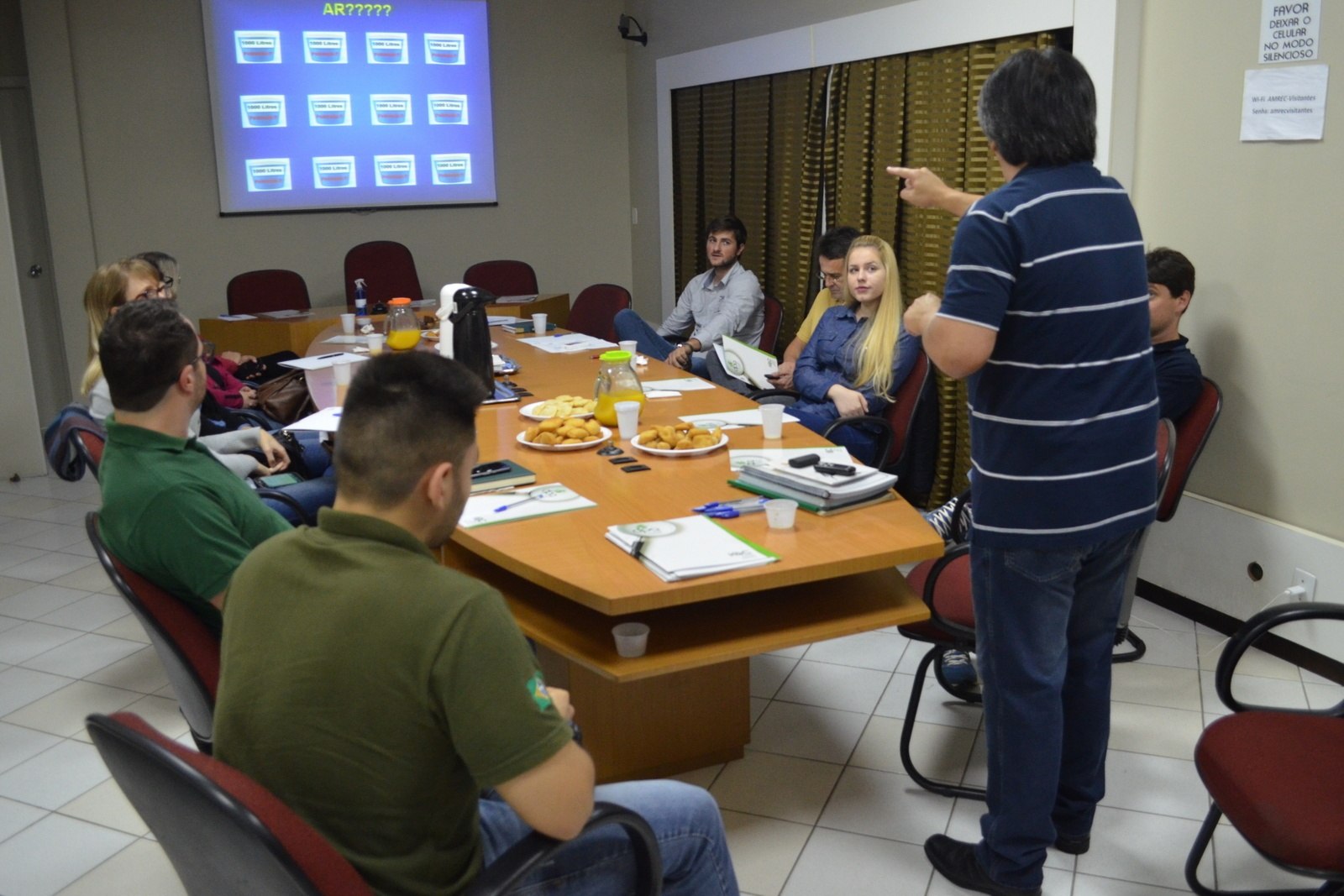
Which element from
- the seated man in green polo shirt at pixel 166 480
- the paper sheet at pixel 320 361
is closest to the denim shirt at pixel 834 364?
the paper sheet at pixel 320 361

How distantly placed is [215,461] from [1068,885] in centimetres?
192

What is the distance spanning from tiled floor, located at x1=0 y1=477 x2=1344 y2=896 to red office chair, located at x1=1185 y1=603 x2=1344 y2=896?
349mm

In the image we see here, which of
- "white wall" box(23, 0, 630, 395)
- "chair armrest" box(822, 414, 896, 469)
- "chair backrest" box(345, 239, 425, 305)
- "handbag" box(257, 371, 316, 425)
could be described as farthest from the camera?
"chair backrest" box(345, 239, 425, 305)

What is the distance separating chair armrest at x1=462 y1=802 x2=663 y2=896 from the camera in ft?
4.45

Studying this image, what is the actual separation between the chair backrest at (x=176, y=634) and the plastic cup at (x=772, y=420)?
1.53m

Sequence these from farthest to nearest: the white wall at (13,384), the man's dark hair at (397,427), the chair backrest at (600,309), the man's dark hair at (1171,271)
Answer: the chair backrest at (600,309) → the white wall at (13,384) → the man's dark hair at (1171,271) → the man's dark hair at (397,427)

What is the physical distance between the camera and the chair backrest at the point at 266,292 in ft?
21.7

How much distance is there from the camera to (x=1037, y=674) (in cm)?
208

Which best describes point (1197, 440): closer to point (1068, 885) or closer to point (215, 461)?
point (1068, 885)

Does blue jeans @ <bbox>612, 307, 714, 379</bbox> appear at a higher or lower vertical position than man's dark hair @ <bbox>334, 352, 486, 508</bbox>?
lower

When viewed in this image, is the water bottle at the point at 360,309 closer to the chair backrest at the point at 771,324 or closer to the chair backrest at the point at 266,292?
the chair backrest at the point at 266,292

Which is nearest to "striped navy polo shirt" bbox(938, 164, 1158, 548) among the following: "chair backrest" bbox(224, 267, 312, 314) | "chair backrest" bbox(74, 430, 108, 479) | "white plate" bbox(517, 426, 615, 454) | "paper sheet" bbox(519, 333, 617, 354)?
"white plate" bbox(517, 426, 615, 454)

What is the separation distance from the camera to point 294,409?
4438 millimetres

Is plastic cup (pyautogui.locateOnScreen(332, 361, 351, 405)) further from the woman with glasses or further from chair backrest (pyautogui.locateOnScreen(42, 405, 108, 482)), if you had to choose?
chair backrest (pyautogui.locateOnScreen(42, 405, 108, 482))
